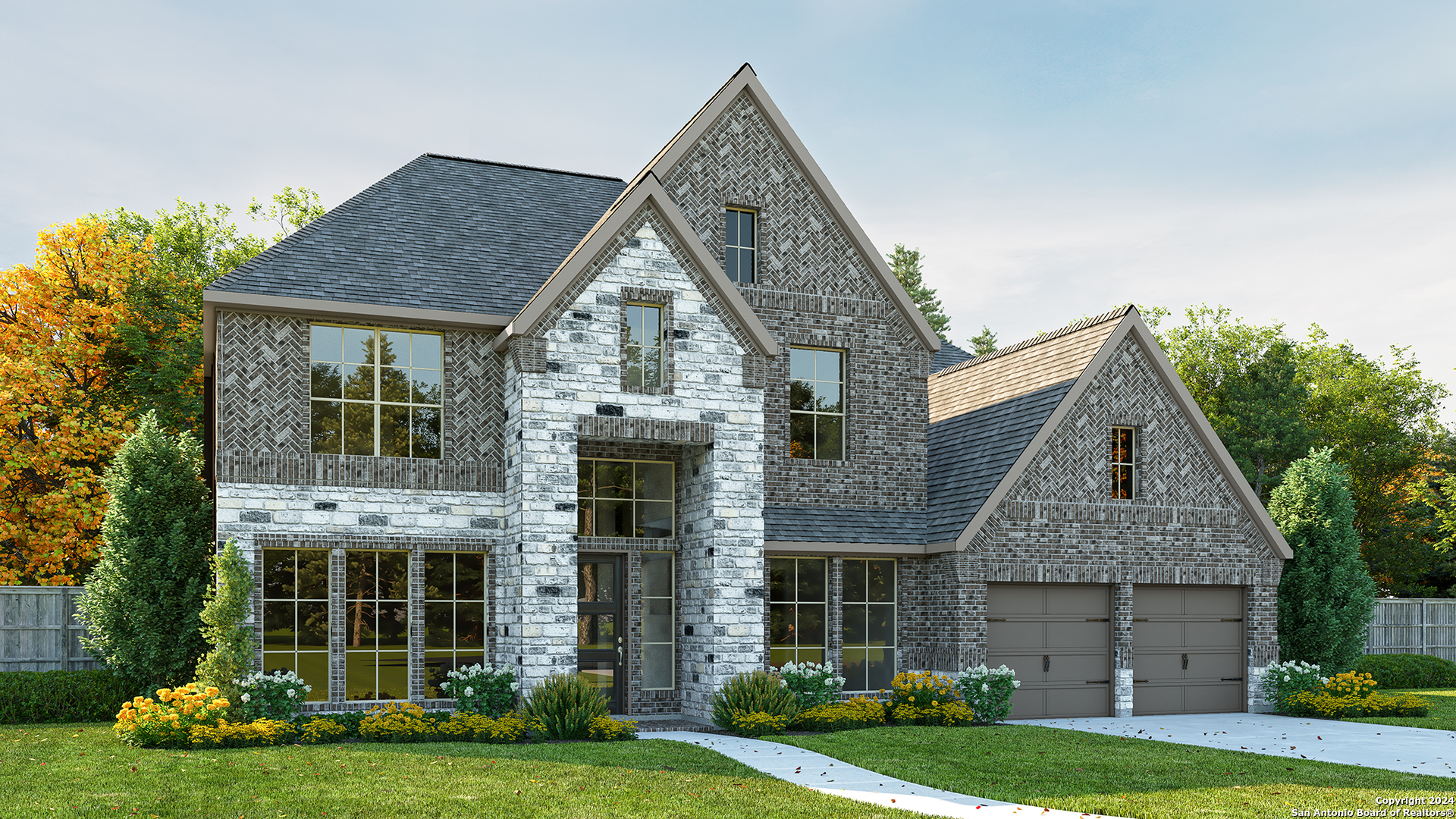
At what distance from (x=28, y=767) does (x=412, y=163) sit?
1141 cm

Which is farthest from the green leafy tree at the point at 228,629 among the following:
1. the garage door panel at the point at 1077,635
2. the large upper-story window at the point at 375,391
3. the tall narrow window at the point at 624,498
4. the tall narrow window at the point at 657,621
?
Answer: the garage door panel at the point at 1077,635

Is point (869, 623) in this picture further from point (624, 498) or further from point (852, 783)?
point (852, 783)

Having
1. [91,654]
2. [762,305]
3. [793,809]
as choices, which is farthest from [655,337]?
[91,654]

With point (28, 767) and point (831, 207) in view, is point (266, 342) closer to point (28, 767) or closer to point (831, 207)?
point (28, 767)

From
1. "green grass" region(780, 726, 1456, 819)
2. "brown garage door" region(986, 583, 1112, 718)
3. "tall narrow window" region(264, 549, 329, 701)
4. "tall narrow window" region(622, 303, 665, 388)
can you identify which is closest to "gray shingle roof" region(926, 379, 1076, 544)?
"brown garage door" region(986, 583, 1112, 718)

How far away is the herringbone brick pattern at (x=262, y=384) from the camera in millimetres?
15859

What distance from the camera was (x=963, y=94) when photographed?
15.3m

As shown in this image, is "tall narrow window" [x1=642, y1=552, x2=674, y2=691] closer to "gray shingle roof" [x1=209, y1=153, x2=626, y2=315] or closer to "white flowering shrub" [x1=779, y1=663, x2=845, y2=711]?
"white flowering shrub" [x1=779, y1=663, x2=845, y2=711]

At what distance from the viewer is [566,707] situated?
15320 millimetres

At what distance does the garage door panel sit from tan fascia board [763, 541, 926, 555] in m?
2.62

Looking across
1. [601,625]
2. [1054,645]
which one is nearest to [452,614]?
[601,625]

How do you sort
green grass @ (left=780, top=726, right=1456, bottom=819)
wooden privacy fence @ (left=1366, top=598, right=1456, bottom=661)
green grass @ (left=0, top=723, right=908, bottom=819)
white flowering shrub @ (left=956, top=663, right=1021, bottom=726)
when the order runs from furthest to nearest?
wooden privacy fence @ (left=1366, top=598, right=1456, bottom=661) → white flowering shrub @ (left=956, top=663, right=1021, bottom=726) → green grass @ (left=780, top=726, right=1456, bottom=819) → green grass @ (left=0, top=723, right=908, bottom=819)

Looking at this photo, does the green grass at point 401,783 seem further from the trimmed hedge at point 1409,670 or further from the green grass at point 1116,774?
the trimmed hedge at point 1409,670

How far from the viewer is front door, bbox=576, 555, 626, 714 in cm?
1783
